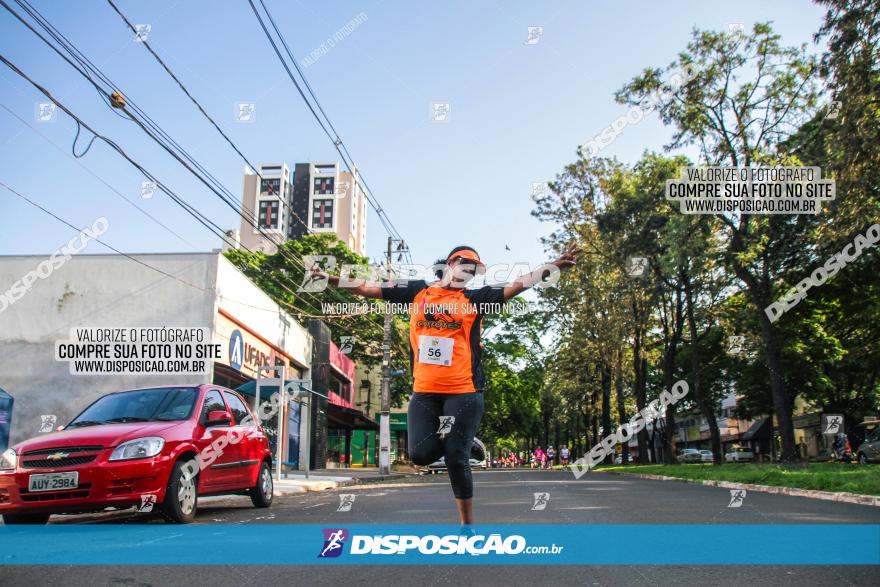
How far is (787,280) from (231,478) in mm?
22634

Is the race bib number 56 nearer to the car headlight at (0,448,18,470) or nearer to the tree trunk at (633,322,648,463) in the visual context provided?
the car headlight at (0,448,18,470)

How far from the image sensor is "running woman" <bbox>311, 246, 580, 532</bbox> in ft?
16.1

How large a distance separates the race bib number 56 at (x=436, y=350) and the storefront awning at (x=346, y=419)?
3083cm

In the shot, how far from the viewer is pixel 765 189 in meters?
21.9

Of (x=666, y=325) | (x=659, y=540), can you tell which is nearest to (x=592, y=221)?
(x=666, y=325)

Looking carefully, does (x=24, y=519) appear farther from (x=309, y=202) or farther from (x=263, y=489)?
(x=309, y=202)

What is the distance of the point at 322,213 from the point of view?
436ft

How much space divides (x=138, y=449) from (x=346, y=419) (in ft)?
118

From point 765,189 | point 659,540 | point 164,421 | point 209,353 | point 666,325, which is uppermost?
point 765,189

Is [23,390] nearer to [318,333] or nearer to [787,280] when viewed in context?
[318,333]

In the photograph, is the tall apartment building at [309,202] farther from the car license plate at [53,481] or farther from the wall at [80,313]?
the car license plate at [53,481]

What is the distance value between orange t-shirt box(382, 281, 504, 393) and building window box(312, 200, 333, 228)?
127692 mm

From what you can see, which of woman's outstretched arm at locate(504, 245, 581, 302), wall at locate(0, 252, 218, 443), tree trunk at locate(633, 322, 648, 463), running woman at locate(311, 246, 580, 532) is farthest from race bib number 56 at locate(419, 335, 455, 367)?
tree trunk at locate(633, 322, 648, 463)

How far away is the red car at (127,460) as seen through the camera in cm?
708
